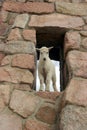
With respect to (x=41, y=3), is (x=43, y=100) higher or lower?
lower

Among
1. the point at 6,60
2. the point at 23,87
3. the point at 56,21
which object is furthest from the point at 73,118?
the point at 56,21

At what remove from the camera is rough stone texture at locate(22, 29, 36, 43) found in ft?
14.2

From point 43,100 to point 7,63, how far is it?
2.00 feet

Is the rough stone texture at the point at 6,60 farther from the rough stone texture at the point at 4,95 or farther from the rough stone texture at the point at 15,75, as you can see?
the rough stone texture at the point at 4,95

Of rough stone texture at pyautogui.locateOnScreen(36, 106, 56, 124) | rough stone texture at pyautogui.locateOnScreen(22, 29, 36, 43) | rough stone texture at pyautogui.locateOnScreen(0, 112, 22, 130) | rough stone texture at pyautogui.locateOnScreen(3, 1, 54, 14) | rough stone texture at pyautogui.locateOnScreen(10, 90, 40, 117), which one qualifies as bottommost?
rough stone texture at pyautogui.locateOnScreen(0, 112, 22, 130)

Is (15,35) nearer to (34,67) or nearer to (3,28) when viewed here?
(3,28)

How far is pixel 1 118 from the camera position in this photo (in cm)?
375

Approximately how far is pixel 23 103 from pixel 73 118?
0.65 meters

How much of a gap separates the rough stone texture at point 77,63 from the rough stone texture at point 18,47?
447 mm

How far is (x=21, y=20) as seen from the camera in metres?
4.49

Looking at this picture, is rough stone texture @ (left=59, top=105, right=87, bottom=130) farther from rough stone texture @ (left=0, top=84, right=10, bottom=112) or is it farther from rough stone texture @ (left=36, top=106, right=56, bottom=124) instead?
rough stone texture @ (left=0, top=84, right=10, bottom=112)

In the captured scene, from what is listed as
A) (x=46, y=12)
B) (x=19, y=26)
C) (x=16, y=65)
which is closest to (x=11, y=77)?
(x=16, y=65)

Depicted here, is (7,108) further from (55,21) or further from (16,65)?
(55,21)

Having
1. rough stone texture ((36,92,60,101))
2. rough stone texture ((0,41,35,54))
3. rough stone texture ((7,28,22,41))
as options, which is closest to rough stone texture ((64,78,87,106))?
rough stone texture ((36,92,60,101))
